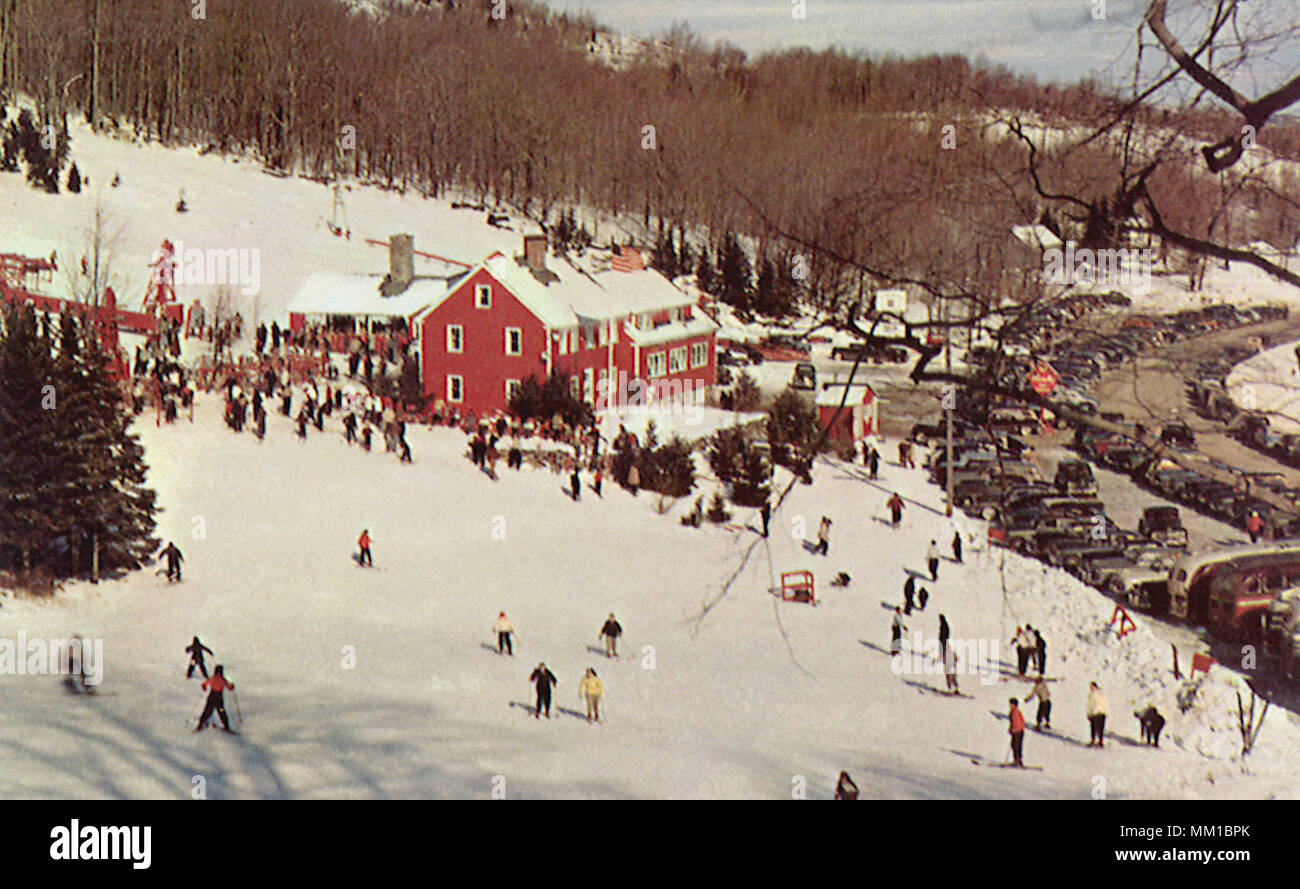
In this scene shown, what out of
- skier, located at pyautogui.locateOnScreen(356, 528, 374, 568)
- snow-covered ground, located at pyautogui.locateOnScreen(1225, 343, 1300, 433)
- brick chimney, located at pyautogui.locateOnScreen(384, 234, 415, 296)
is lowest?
skier, located at pyautogui.locateOnScreen(356, 528, 374, 568)

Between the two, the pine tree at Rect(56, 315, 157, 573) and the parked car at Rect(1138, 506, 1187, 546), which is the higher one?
the pine tree at Rect(56, 315, 157, 573)

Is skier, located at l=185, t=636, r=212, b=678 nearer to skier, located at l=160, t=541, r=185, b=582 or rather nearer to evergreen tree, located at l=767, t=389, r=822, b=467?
skier, located at l=160, t=541, r=185, b=582

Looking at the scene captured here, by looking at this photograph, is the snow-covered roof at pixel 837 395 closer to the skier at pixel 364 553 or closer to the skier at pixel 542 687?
the skier at pixel 542 687

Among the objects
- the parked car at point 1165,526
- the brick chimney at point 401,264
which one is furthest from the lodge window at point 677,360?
the parked car at point 1165,526

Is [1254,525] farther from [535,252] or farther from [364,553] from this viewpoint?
[364,553]

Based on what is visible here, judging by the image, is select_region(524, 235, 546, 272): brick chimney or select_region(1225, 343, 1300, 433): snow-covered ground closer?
select_region(1225, 343, 1300, 433): snow-covered ground

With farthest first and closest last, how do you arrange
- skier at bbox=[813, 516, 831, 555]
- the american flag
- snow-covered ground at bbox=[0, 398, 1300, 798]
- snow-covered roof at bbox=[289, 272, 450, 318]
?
1. the american flag
2. snow-covered roof at bbox=[289, 272, 450, 318]
3. skier at bbox=[813, 516, 831, 555]
4. snow-covered ground at bbox=[0, 398, 1300, 798]

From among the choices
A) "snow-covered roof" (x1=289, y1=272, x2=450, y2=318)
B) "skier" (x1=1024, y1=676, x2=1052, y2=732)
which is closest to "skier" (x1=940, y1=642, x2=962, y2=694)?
"skier" (x1=1024, y1=676, x2=1052, y2=732)
